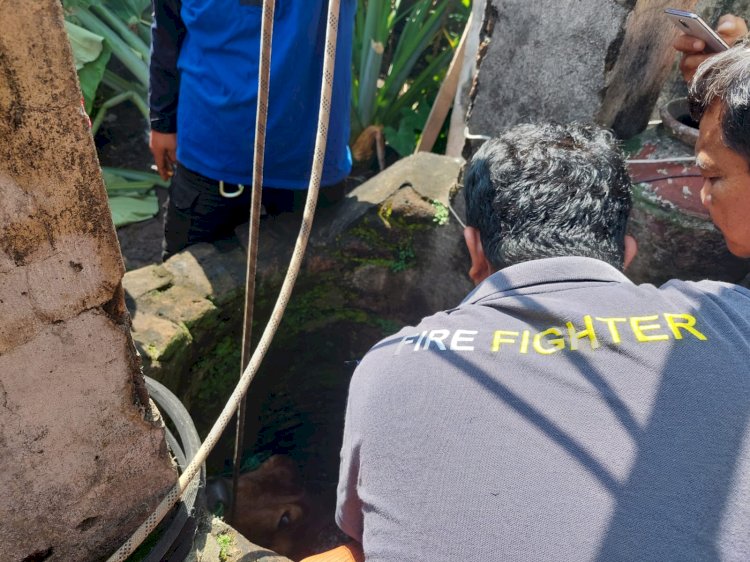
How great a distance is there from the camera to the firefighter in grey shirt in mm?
1119

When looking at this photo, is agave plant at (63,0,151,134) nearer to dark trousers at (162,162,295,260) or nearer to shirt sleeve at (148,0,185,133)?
shirt sleeve at (148,0,185,133)

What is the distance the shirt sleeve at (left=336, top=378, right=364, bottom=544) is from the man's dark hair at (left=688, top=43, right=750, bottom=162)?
1.07m

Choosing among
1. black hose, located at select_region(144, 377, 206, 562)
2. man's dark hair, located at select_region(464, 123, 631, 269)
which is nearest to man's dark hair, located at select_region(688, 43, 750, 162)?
man's dark hair, located at select_region(464, 123, 631, 269)

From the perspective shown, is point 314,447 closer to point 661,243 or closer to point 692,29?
point 661,243

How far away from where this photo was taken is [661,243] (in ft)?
7.89

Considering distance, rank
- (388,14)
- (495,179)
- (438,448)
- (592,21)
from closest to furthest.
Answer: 1. (438,448)
2. (495,179)
3. (592,21)
4. (388,14)

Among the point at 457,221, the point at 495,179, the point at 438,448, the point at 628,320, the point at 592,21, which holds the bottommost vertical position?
the point at 457,221

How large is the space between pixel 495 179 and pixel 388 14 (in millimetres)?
2640

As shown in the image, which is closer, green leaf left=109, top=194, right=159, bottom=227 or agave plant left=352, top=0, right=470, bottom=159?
agave plant left=352, top=0, right=470, bottom=159

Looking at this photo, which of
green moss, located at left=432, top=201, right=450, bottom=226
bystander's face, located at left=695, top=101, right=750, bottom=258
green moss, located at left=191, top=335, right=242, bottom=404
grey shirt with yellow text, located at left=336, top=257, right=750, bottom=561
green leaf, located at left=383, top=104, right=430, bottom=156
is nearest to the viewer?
grey shirt with yellow text, located at left=336, top=257, right=750, bottom=561

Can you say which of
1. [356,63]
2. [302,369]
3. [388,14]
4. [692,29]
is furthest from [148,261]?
[692,29]

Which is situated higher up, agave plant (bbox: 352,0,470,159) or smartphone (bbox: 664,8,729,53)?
smartphone (bbox: 664,8,729,53)

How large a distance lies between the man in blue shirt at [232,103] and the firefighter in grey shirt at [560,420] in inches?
44.4

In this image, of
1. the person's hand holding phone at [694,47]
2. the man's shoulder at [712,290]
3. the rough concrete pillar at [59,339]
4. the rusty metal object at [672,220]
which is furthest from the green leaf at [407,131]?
the rough concrete pillar at [59,339]
